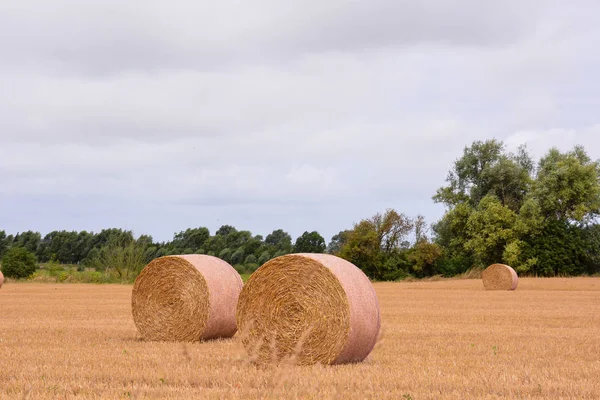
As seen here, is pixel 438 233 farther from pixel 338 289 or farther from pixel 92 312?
pixel 338 289

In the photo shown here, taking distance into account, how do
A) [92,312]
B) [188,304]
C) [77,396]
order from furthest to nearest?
[92,312] < [188,304] < [77,396]

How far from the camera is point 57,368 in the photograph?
8430 mm

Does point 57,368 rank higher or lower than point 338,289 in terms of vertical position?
lower

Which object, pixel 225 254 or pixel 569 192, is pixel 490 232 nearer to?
pixel 569 192

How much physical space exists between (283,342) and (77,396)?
10.3ft

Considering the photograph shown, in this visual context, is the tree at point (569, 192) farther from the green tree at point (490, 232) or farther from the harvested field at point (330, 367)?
the harvested field at point (330, 367)

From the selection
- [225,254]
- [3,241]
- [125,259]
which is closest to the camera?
[125,259]

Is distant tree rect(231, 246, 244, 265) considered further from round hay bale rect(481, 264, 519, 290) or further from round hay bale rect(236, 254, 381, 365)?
round hay bale rect(236, 254, 381, 365)

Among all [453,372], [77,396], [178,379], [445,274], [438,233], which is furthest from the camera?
[438,233]

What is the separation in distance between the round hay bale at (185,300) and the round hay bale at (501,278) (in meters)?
22.9

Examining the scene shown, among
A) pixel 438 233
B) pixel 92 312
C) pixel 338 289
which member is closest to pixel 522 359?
pixel 338 289

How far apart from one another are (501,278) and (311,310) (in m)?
25.8

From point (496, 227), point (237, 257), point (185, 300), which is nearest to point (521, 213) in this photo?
point (496, 227)

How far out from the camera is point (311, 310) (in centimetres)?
912
